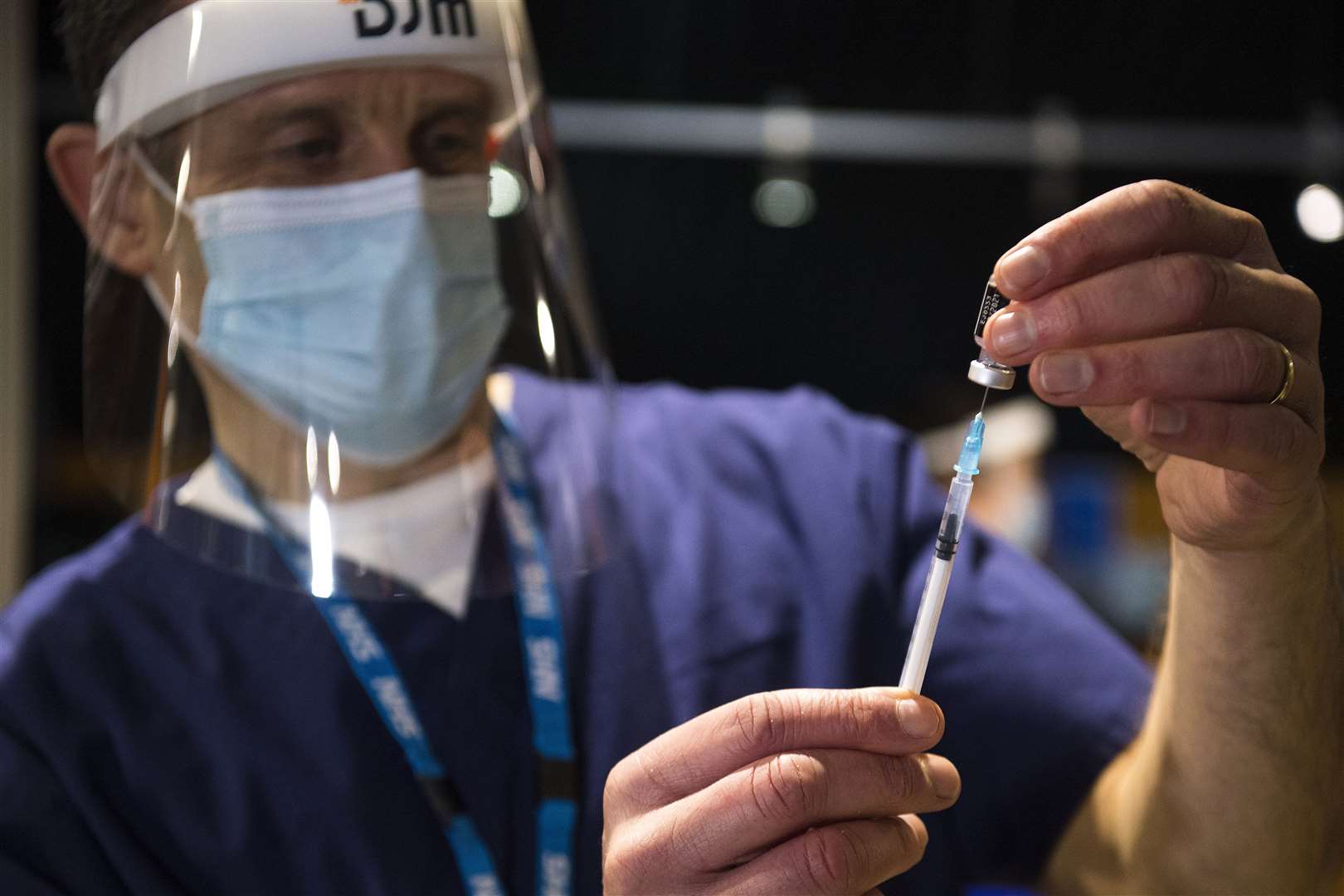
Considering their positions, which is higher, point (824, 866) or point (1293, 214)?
point (1293, 214)

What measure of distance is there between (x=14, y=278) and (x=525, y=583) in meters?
1.45

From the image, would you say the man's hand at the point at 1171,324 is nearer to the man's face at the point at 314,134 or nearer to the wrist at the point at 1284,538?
the wrist at the point at 1284,538

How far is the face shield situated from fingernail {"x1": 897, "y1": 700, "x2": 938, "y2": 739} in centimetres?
39

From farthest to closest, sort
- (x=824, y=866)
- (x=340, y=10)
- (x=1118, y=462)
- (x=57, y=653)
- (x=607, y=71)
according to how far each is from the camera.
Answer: (x=1118, y=462) < (x=607, y=71) < (x=57, y=653) < (x=340, y=10) < (x=824, y=866)

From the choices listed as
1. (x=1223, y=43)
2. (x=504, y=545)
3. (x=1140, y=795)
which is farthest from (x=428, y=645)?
(x=1223, y=43)

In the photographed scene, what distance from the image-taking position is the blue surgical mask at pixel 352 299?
739mm

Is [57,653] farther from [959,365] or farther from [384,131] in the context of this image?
[959,365]

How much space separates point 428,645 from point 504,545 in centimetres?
10

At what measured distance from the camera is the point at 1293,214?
0.62 m

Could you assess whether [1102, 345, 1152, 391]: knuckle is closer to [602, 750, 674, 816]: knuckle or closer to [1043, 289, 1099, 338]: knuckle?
[1043, 289, 1099, 338]: knuckle

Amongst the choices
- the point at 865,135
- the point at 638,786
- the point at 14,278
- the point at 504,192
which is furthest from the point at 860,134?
the point at 638,786

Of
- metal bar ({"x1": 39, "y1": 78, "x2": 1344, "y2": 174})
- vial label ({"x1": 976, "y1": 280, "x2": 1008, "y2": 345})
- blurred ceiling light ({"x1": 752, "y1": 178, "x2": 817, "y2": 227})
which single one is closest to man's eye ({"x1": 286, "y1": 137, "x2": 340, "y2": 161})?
vial label ({"x1": 976, "y1": 280, "x2": 1008, "y2": 345})

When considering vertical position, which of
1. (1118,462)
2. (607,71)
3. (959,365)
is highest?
(607,71)

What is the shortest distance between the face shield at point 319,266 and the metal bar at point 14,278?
126 centimetres
